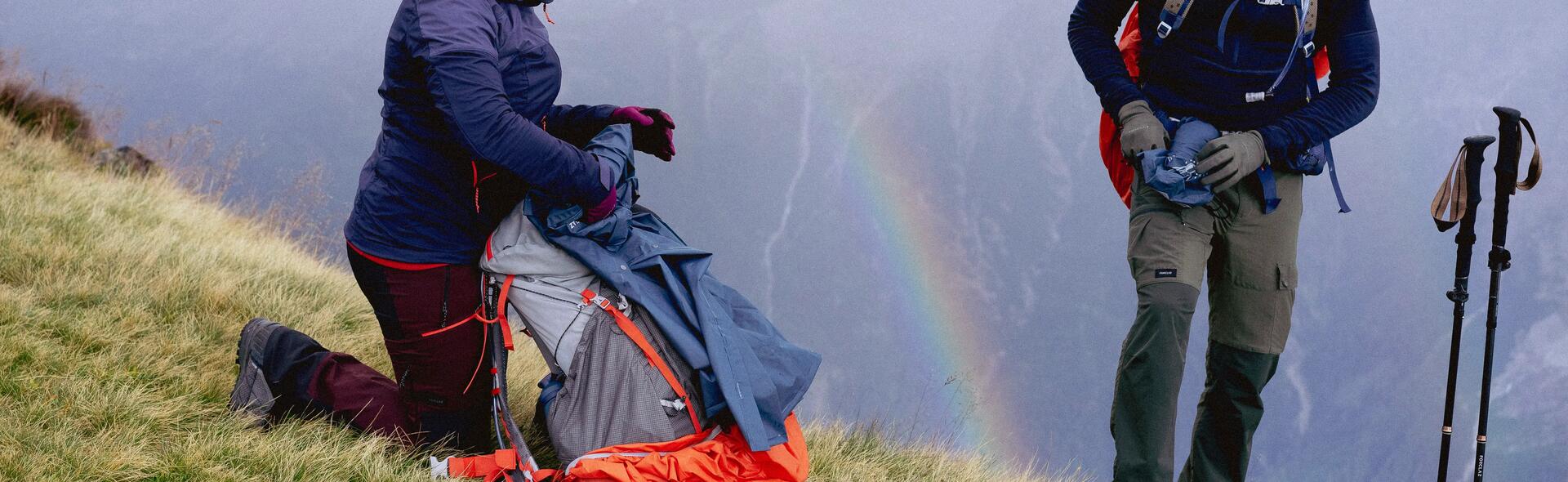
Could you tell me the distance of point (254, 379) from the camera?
321cm

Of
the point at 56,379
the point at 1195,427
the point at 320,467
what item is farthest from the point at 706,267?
the point at 56,379

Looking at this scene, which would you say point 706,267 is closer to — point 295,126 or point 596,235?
point 596,235

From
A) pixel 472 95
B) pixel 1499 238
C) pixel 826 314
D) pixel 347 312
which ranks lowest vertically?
pixel 826 314

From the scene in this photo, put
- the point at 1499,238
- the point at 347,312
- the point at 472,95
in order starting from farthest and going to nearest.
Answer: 1. the point at 347,312
2. the point at 1499,238
3. the point at 472,95

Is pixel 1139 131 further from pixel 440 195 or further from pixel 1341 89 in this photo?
pixel 440 195

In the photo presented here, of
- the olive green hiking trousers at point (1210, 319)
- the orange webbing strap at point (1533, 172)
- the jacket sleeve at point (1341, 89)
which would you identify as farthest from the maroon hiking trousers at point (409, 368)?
the orange webbing strap at point (1533, 172)

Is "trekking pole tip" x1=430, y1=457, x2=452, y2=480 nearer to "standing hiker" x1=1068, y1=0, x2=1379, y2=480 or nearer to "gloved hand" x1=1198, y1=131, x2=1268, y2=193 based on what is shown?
"standing hiker" x1=1068, y1=0, x2=1379, y2=480

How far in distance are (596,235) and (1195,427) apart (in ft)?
6.82

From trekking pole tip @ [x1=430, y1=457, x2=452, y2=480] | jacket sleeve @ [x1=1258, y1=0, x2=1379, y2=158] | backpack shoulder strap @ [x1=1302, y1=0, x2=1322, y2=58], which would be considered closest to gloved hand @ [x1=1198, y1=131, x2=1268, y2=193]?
jacket sleeve @ [x1=1258, y1=0, x2=1379, y2=158]

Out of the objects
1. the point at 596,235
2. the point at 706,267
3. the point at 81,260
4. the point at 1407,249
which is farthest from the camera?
the point at 1407,249

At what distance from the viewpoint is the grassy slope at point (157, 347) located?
278cm

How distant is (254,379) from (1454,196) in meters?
3.86

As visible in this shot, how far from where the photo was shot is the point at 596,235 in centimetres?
272

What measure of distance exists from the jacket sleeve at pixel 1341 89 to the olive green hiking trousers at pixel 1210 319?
0.18 metres
